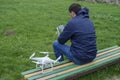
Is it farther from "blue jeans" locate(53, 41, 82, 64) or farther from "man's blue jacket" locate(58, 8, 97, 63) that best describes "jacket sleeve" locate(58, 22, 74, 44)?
"blue jeans" locate(53, 41, 82, 64)

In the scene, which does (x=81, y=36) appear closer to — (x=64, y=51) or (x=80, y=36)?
(x=80, y=36)

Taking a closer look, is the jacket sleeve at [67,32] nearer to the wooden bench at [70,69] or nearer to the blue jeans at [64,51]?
the blue jeans at [64,51]

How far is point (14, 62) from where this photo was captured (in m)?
8.31

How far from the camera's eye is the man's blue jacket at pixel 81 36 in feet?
23.0

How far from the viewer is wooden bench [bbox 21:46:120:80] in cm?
650

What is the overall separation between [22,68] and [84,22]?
2.11 metres

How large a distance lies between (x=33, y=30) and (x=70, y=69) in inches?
206

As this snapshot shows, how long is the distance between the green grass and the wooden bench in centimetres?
30

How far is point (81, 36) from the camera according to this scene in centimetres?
702

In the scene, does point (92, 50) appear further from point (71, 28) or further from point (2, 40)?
point (2, 40)

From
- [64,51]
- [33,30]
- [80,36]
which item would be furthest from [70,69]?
[33,30]

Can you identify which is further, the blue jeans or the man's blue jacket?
the blue jeans

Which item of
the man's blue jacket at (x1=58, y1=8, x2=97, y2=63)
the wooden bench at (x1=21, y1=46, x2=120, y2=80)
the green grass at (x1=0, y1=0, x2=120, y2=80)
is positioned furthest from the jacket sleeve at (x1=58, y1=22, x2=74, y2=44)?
the green grass at (x1=0, y1=0, x2=120, y2=80)

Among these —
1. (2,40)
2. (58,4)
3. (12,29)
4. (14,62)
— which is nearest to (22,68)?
(14,62)
